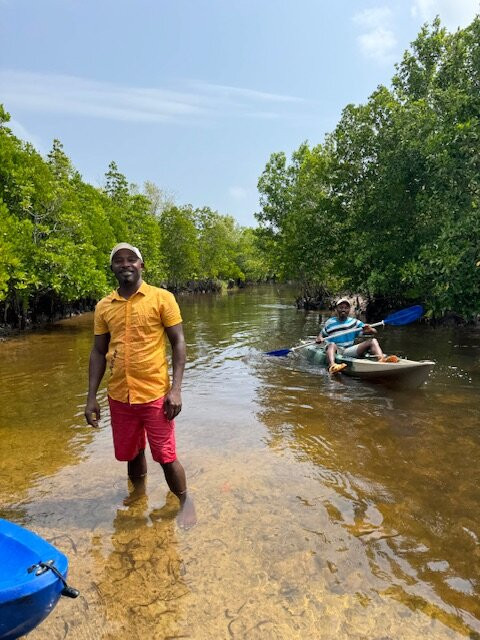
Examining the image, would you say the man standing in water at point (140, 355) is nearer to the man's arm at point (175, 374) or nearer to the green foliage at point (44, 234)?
the man's arm at point (175, 374)

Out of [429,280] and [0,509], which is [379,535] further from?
[429,280]

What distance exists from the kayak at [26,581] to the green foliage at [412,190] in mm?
10253

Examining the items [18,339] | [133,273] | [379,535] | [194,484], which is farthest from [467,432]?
[18,339]

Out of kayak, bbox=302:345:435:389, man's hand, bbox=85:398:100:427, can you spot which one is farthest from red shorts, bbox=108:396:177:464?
kayak, bbox=302:345:435:389

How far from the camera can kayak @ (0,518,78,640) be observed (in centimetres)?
189

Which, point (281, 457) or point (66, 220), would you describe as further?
point (66, 220)

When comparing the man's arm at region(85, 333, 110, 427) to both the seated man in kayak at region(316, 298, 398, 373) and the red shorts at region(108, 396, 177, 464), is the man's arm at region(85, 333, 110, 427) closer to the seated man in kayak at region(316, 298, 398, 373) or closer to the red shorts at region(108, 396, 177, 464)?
the red shorts at region(108, 396, 177, 464)

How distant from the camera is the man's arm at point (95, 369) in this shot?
3.73m

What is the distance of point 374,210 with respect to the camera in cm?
1568

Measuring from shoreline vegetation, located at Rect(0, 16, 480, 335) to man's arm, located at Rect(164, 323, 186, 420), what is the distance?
867 centimetres

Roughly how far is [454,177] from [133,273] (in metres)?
10.2

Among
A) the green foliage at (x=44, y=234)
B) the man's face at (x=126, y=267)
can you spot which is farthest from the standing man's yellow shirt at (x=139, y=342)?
the green foliage at (x=44, y=234)

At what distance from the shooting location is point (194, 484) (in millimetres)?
4418

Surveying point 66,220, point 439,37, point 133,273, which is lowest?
point 133,273
